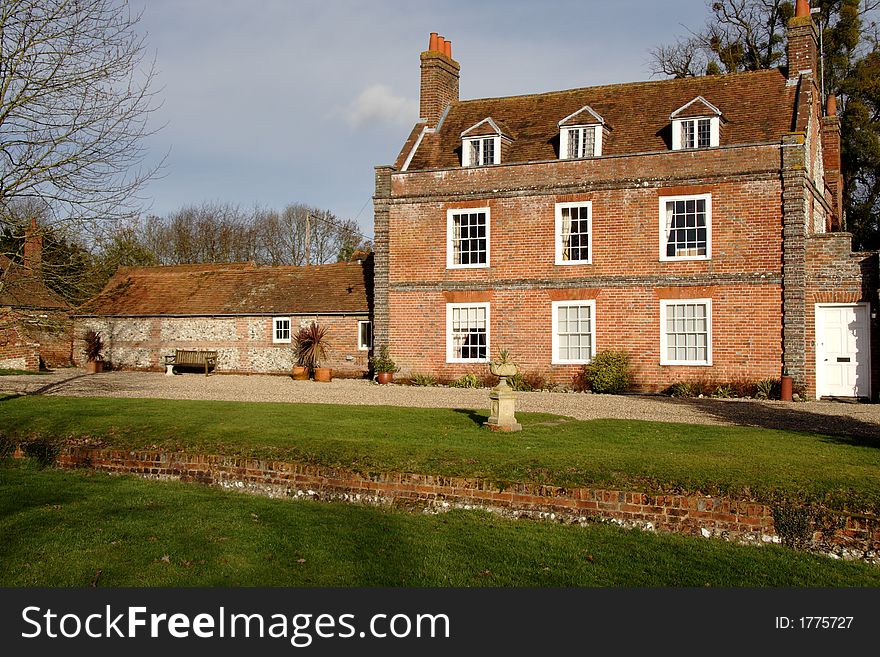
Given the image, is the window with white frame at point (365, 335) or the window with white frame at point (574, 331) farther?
the window with white frame at point (365, 335)

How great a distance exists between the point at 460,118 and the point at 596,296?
8.63 m

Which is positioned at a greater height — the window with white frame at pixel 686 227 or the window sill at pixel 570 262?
the window with white frame at pixel 686 227

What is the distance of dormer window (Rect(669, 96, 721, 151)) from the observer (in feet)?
76.9

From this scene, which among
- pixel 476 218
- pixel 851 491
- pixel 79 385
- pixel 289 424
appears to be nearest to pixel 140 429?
pixel 289 424

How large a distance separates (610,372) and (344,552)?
53.3 ft

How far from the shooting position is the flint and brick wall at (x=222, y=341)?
29203mm

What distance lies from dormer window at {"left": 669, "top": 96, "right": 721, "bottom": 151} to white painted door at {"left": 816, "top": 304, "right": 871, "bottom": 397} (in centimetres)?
587

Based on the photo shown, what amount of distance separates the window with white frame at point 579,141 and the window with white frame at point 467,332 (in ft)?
17.8

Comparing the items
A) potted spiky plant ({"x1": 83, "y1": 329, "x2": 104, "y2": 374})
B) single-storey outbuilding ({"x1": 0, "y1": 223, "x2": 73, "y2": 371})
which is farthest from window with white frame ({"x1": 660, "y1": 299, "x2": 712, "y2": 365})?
potted spiky plant ({"x1": 83, "y1": 329, "x2": 104, "y2": 374})

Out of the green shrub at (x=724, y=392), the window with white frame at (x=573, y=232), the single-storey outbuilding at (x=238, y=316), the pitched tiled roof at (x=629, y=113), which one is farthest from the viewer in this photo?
the single-storey outbuilding at (x=238, y=316)

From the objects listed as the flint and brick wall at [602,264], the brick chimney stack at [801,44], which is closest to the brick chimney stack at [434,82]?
the flint and brick wall at [602,264]

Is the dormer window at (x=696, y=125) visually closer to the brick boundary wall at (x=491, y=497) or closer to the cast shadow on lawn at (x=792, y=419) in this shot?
the cast shadow on lawn at (x=792, y=419)

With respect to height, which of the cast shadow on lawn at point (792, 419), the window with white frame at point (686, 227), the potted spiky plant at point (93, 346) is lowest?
the cast shadow on lawn at point (792, 419)

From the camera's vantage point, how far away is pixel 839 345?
2184cm
